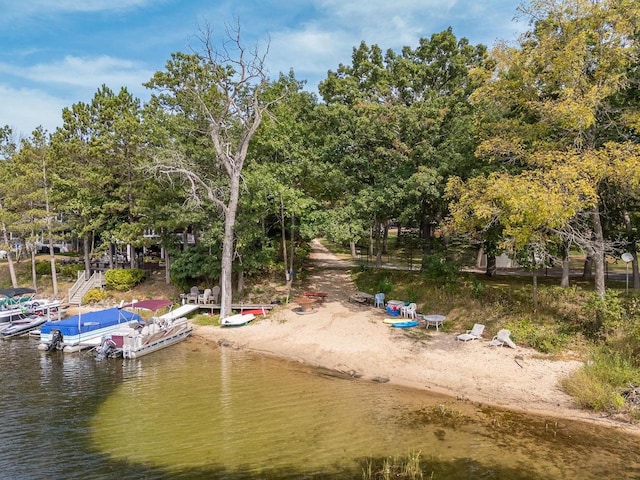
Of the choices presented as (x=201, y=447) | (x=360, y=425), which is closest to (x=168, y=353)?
(x=201, y=447)

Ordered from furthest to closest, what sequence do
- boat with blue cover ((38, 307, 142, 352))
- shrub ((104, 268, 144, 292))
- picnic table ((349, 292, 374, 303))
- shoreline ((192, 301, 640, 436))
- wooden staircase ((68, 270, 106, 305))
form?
1. shrub ((104, 268, 144, 292))
2. wooden staircase ((68, 270, 106, 305))
3. picnic table ((349, 292, 374, 303))
4. boat with blue cover ((38, 307, 142, 352))
5. shoreline ((192, 301, 640, 436))

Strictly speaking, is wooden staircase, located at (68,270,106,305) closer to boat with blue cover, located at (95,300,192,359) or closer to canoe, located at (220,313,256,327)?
boat with blue cover, located at (95,300,192,359)

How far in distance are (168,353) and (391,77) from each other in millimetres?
22318

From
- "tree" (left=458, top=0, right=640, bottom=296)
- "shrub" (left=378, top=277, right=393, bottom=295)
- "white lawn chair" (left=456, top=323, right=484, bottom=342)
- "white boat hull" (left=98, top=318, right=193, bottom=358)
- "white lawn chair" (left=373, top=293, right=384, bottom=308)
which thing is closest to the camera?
"tree" (left=458, top=0, right=640, bottom=296)

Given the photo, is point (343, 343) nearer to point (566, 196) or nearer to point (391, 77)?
point (566, 196)

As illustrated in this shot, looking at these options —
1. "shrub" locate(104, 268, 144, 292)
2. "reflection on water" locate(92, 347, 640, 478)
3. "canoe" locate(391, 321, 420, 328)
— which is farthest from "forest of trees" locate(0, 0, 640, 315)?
"reflection on water" locate(92, 347, 640, 478)

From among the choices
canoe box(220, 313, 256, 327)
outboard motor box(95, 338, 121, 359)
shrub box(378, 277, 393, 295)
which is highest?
shrub box(378, 277, 393, 295)

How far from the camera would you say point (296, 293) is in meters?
29.9

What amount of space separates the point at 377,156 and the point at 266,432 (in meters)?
19.0

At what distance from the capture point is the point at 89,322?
22719 mm

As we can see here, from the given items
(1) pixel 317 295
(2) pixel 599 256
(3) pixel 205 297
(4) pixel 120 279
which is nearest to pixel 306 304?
(1) pixel 317 295

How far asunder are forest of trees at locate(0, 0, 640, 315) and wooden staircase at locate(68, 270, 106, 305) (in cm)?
268

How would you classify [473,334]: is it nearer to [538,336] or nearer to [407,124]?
[538,336]

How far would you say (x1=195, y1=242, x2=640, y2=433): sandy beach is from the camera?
15133 millimetres
